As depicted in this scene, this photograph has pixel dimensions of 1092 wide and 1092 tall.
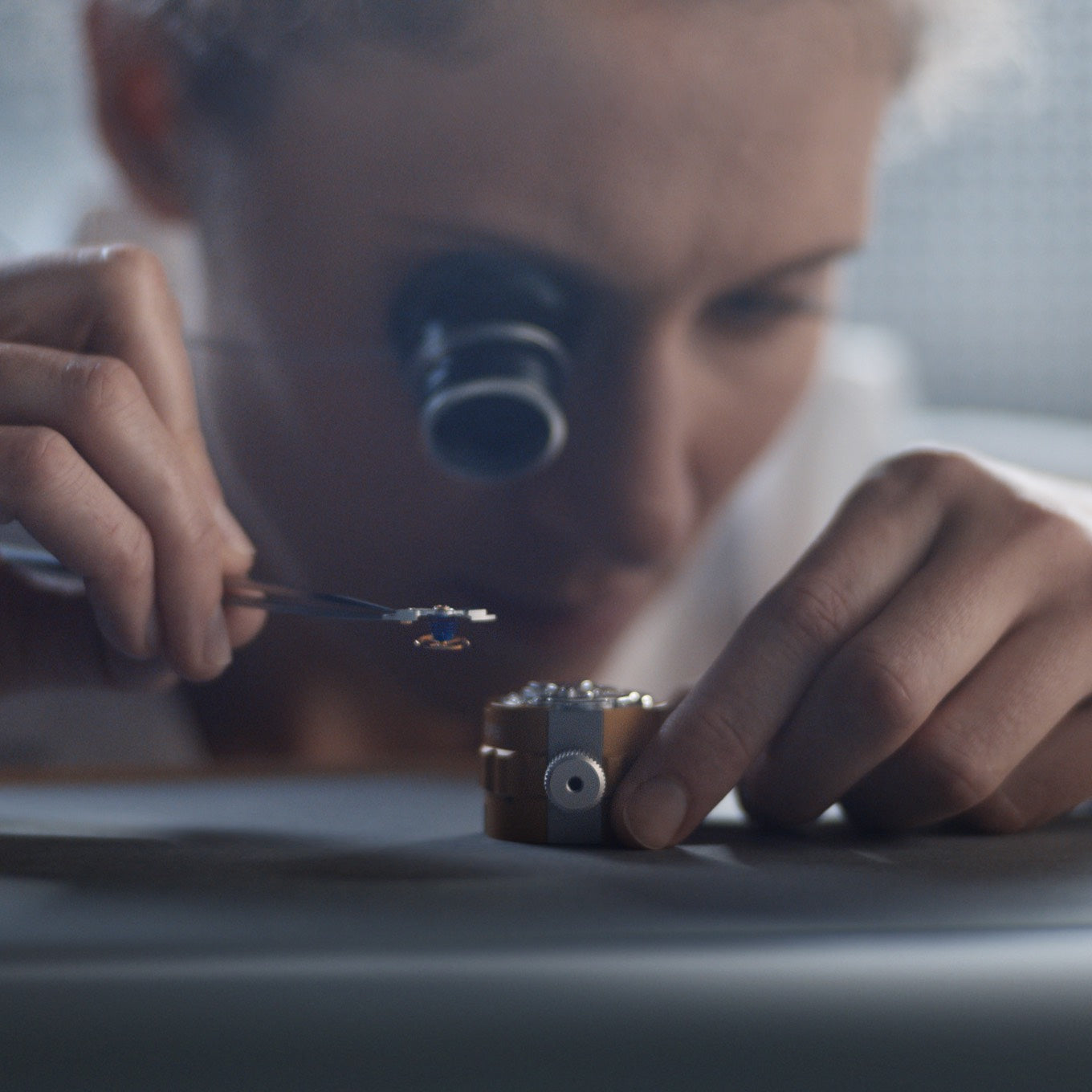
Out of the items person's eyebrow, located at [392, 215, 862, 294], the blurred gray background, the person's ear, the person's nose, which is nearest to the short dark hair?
the person's ear

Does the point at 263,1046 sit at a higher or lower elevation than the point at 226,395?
lower

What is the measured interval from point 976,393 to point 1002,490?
0.47 m

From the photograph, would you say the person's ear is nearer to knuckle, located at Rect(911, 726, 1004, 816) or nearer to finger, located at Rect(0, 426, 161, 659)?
finger, located at Rect(0, 426, 161, 659)

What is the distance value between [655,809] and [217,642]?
0.93 feet

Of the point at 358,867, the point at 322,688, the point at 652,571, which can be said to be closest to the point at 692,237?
the point at 652,571

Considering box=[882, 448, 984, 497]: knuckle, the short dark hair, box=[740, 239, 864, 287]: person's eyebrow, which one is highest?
the short dark hair

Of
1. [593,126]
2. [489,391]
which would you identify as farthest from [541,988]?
[593,126]

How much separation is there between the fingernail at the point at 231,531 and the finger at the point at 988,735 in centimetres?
37

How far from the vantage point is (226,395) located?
73 cm

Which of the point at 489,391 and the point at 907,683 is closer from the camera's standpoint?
the point at 907,683

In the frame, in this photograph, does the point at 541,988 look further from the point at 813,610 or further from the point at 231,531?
the point at 231,531

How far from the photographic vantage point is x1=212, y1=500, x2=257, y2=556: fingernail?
0.65 metres

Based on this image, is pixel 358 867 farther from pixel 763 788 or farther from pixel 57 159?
pixel 57 159

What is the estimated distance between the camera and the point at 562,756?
0.46 meters
